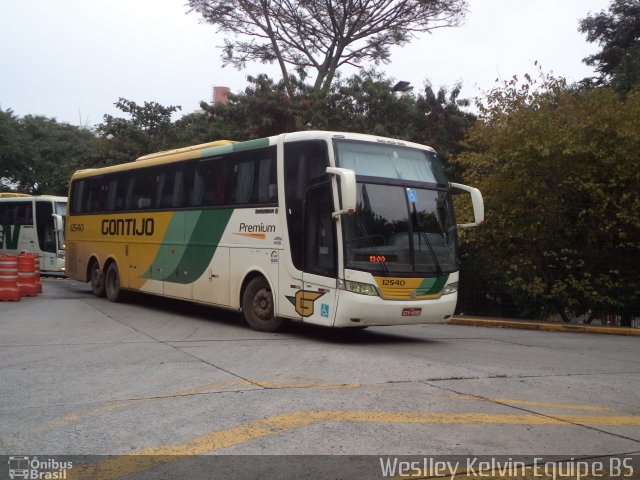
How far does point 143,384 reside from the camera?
24.6 ft

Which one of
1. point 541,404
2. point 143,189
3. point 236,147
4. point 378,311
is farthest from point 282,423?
point 143,189

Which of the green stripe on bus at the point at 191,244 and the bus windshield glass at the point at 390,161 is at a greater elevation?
the bus windshield glass at the point at 390,161

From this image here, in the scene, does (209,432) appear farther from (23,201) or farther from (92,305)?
(23,201)

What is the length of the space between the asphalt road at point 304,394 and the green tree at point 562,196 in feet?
15.0

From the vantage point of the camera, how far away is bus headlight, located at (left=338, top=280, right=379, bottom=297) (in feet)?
34.6

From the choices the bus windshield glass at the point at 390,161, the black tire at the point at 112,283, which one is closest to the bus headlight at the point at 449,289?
the bus windshield glass at the point at 390,161

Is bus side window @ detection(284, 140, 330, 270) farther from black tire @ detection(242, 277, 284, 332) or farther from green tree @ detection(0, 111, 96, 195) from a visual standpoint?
green tree @ detection(0, 111, 96, 195)

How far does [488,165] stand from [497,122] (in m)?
1.16

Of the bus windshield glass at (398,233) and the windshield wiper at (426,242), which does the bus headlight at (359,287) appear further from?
the windshield wiper at (426,242)

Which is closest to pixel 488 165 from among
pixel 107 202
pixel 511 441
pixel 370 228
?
pixel 370 228

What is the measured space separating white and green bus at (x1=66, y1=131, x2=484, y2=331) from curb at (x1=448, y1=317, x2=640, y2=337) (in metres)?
4.43

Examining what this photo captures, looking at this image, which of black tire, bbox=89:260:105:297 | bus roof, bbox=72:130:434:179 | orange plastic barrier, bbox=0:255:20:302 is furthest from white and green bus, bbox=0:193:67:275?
orange plastic barrier, bbox=0:255:20:302

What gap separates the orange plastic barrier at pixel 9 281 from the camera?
56.5 feet

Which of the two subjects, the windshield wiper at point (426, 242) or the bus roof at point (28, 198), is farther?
the bus roof at point (28, 198)
